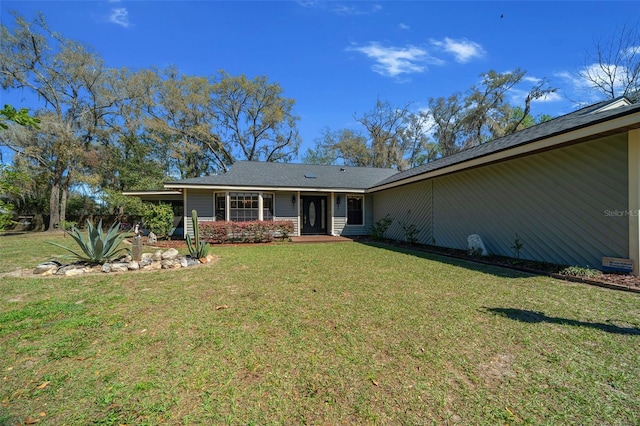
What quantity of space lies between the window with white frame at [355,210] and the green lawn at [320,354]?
10033mm

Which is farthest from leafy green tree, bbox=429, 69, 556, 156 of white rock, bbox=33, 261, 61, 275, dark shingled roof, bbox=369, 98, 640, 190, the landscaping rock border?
white rock, bbox=33, 261, 61, 275

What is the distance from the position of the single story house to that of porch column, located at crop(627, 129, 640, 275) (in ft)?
0.04

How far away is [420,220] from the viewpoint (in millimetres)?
10906

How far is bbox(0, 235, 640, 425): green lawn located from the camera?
1.85 meters

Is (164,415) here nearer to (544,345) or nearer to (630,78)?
(544,345)

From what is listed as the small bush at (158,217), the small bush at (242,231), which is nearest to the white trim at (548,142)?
the small bush at (242,231)

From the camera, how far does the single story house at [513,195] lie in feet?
16.9

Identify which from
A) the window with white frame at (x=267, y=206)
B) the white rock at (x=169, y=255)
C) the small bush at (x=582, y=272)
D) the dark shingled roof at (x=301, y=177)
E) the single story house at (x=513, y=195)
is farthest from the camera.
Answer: the window with white frame at (x=267, y=206)

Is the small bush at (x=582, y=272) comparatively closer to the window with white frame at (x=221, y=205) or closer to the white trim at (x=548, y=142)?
the white trim at (x=548, y=142)

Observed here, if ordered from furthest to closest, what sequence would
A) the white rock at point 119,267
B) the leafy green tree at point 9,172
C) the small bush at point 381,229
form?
the small bush at point 381,229 < the white rock at point 119,267 < the leafy green tree at point 9,172

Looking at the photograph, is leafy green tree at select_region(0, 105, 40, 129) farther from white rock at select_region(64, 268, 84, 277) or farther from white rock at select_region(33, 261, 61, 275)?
white rock at select_region(33, 261, 61, 275)

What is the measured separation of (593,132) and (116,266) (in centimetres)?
965

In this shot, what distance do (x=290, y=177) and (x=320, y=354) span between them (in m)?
12.3

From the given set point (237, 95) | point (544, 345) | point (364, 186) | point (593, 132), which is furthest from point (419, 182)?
point (237, 95)
